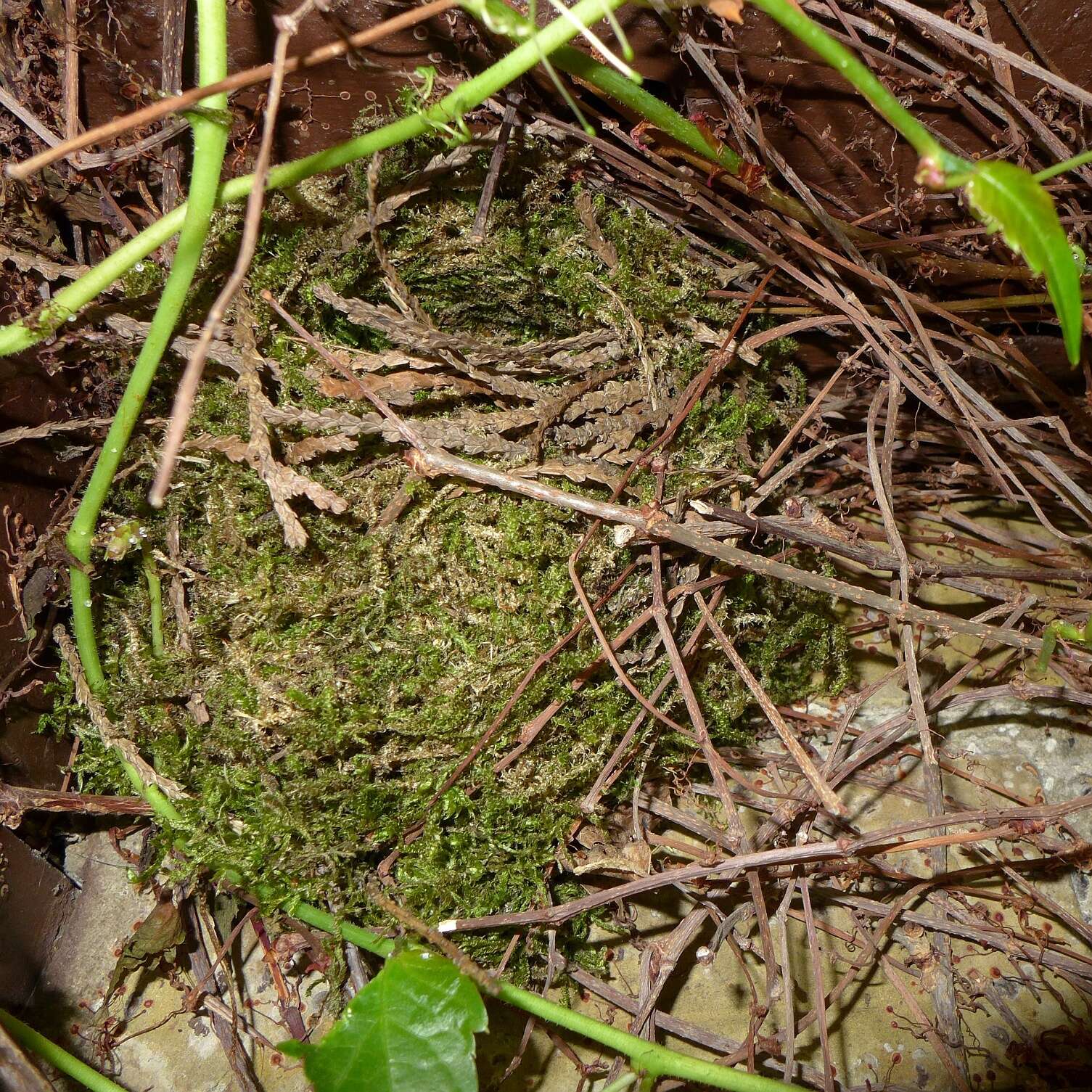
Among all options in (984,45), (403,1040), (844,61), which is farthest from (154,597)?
(984,45)

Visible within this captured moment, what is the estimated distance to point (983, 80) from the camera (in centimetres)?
112

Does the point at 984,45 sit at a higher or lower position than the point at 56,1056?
higher

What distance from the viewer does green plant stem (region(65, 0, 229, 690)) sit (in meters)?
0.83

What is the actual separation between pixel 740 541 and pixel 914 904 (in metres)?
0.71

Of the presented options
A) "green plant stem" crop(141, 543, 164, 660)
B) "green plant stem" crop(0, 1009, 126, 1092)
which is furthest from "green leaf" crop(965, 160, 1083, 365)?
"green plant stem" crop(0, 1009, 126, 1092)

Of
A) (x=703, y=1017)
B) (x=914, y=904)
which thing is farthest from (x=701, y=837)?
(x=914, y=904)

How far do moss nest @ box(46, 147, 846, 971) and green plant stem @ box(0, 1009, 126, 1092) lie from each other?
28cm

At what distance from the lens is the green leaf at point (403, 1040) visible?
36.2 inches

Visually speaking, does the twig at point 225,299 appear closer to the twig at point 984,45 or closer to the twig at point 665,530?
the twig at point 665,530

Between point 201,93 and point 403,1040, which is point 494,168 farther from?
point 403,1040

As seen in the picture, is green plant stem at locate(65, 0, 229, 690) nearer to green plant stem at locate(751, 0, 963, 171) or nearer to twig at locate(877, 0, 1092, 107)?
green plant stem at locate(751, 0, 963, 171)

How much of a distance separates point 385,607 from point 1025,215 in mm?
853

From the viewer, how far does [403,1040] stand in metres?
0.94

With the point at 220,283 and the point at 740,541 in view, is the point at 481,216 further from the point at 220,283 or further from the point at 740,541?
the point at 740,541
